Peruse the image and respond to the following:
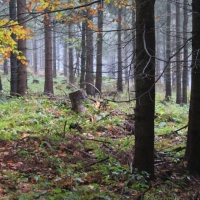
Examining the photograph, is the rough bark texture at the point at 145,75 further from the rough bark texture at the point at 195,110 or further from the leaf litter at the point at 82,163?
→ the rough bark texture at the point at 195,110

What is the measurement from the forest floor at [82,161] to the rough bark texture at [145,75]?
0.66 metres

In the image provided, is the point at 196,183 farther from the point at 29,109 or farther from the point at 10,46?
the point at 29,109

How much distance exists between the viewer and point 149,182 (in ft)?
16.8

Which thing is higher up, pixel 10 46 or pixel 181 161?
pixel 10 46

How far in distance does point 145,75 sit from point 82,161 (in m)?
2.42

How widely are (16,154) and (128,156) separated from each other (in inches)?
92.9

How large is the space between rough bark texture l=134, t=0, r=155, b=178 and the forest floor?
66cm

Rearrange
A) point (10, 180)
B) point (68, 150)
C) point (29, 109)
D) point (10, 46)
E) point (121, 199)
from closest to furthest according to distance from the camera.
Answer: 1. point (121, 199)
2. point (10, 180)
3. point (68, 150)
4. point (10, 46)
5. point (29, 109)

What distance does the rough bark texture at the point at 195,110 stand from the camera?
5.29 m


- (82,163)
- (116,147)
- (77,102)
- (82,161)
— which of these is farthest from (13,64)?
(82,163)

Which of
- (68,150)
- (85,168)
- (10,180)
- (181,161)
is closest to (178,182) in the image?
(181,161)

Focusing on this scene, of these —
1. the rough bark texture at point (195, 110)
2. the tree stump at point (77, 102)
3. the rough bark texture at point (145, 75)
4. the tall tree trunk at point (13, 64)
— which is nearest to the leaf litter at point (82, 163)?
the rough bark texture at point (195, 110)

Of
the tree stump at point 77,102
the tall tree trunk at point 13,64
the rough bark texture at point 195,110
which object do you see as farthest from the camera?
the tall tree trunk at point 13,64

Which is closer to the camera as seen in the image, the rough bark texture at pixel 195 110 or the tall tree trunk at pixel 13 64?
the rough bark texture at pixel 195 110
